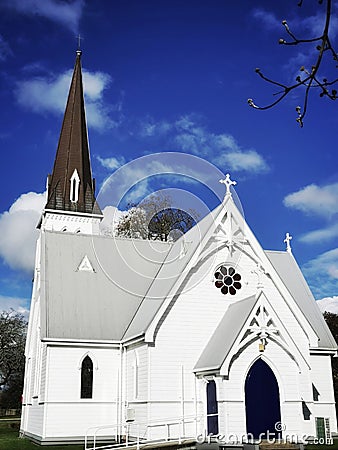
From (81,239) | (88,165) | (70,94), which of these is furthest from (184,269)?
(70,94)

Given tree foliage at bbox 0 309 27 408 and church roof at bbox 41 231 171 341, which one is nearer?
church roof at bbox 41 231 171 341

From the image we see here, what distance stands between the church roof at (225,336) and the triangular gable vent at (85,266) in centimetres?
766

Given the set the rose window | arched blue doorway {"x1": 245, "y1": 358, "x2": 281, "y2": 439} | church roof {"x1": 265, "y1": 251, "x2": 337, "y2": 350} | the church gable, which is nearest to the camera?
arched blue doorway {"x1": 245, "y1": 358, "x2": 281, "y2": 439}

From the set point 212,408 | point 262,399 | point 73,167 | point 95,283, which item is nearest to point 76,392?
point 95,283

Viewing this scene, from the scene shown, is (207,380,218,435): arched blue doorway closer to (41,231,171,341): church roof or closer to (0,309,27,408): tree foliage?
(41,231,171,341): church roof

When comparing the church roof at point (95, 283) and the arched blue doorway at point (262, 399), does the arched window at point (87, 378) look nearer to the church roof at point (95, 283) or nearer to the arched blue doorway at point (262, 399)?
the church roof at point (95, 283)

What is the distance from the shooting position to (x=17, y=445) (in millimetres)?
21953

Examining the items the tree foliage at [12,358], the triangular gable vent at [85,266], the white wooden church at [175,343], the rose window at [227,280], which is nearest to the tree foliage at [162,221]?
the white wooden church at [175,343]

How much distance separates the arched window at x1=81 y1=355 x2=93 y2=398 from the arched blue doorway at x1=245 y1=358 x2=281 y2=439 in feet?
23.2

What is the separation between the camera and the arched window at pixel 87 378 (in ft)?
75.9

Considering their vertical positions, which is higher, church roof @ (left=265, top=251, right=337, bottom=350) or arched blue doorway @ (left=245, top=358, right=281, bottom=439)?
church roof @ (left=265, top=251, right=337, bottom=350)

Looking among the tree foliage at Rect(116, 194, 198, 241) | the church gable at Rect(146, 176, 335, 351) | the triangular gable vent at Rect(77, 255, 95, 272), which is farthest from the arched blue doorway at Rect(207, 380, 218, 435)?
the tree foliage at Rect(116, 194, 198, 241)

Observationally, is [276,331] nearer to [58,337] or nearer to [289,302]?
[289,302]

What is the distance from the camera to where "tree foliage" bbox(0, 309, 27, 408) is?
6412cm
